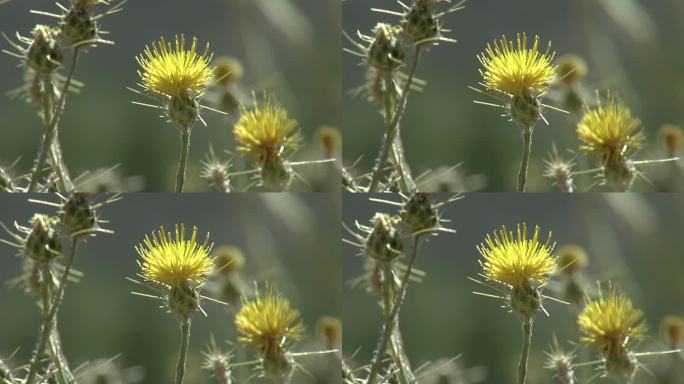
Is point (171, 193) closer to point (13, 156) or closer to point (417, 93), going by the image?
point (13, 156)

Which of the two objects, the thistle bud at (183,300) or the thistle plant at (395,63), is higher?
the thistle plant at (395,63)

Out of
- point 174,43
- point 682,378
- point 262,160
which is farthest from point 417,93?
point 682,378

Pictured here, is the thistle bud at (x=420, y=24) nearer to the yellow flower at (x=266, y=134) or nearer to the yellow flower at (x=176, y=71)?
the yellow flower at (x=266, y=134)

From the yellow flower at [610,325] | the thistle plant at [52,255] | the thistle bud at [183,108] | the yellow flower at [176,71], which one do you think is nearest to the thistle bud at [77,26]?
the yellow flower at [176,71]

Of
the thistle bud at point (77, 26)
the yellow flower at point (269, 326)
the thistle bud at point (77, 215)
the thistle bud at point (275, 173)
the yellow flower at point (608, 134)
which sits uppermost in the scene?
the thistle bud at point (77, 26)

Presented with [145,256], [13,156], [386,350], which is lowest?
[386,350]
